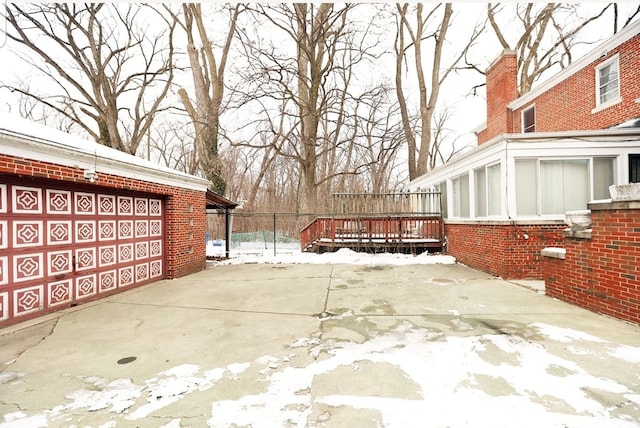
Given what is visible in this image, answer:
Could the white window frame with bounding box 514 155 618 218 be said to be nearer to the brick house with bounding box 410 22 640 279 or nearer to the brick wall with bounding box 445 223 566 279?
the brick house with bounding box 410 22 640 279

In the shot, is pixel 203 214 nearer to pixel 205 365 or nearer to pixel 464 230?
pixel 205 365

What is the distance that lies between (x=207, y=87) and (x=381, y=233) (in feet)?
39.4

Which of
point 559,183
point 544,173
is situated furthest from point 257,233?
point 559,183

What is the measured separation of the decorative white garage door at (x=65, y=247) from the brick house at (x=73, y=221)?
0.05 ft

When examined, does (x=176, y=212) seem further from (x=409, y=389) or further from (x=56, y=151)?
(x=409, y=389)

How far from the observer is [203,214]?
911cm

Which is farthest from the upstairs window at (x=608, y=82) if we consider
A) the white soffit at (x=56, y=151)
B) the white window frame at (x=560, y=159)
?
the white soffit at (x=56, y=151)

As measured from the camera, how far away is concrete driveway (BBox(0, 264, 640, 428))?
2238 mm

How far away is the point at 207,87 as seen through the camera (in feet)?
51.7

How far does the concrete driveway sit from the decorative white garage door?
433 millimetres

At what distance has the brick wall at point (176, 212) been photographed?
5.02 meters

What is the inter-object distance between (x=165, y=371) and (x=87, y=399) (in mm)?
616

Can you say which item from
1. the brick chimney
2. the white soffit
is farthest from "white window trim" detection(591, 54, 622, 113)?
the white soffit

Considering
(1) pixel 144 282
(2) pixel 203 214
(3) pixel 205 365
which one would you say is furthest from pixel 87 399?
(2) pixel 203 214
